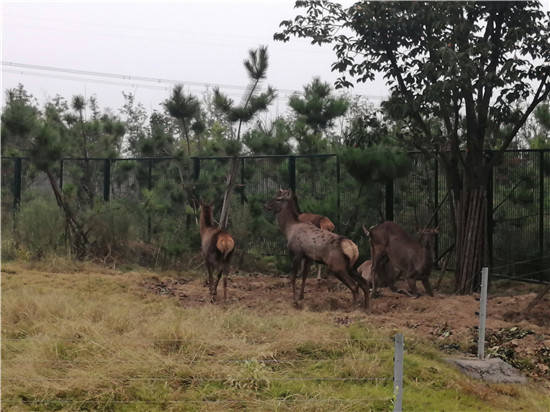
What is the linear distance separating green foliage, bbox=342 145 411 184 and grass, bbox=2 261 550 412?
12.5 feet

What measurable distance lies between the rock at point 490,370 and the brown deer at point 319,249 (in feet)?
8.13

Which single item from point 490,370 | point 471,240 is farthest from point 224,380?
point 471,240

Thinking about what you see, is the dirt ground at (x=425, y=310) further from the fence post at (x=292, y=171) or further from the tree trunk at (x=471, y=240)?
the fence post at (x=292, y=171)

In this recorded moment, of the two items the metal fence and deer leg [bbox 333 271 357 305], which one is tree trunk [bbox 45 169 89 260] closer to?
the metal fence

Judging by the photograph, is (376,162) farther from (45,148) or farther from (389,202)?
(45,148)

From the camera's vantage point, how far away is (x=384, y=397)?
17.5 feet

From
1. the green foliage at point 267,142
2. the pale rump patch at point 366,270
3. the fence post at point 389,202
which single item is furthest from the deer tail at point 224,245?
the green foliage at point 267,142

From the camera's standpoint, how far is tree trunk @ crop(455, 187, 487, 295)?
10383 millimetres

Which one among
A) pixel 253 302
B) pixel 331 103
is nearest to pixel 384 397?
pixel 253 302

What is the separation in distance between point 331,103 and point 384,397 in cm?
1077

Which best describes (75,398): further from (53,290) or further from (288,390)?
(53,290)

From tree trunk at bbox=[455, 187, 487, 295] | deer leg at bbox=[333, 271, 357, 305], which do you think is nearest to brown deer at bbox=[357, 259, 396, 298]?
tree trunk at bbox=[455, 187, 487, 295]

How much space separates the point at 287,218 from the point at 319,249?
38.7 inches

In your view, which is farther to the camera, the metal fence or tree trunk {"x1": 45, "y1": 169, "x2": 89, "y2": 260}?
tree trunk {"x1": 45, "y1": 169, "x2": 89, "y2": 260}
